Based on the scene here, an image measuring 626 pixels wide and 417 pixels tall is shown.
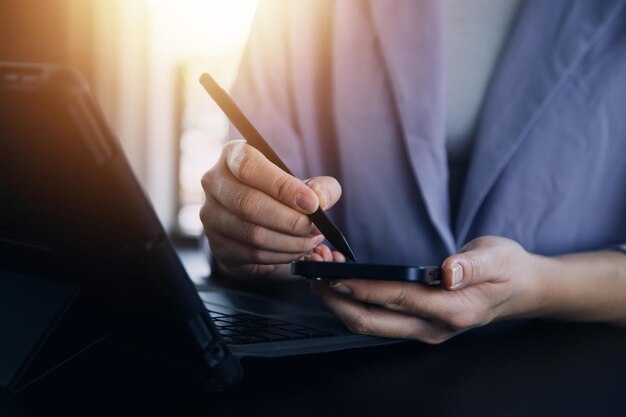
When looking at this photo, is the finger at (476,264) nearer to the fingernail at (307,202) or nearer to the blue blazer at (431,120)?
the fingernail at (307,202)

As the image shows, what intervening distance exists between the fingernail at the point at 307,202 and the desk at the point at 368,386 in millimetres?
114

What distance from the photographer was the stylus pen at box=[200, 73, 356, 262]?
18.6 inches

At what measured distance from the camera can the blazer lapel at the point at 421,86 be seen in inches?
29.0

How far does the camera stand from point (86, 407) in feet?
1.13

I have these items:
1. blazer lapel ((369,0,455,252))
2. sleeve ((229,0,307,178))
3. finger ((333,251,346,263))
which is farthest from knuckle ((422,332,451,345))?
sleeve ((229,0,307,178))

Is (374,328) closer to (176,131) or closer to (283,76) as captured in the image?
(283,76)

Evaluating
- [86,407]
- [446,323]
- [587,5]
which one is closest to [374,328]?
[446,323]

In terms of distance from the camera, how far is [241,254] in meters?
0.59

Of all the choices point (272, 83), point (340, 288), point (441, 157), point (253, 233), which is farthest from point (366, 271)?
point (272, 83)

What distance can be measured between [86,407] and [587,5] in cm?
65

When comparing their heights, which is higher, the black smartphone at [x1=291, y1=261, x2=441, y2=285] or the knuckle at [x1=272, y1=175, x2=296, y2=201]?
the knuckle at [x1=272, y1=175, x2=296, y2=201]

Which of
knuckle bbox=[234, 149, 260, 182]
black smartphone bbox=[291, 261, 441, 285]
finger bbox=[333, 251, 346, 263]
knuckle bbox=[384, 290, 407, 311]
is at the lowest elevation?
finger bbox=[333, 251, 346, 263]

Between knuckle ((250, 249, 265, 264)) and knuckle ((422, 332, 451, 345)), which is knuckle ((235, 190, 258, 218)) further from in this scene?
knuckle ((422, 332, 451, 345))

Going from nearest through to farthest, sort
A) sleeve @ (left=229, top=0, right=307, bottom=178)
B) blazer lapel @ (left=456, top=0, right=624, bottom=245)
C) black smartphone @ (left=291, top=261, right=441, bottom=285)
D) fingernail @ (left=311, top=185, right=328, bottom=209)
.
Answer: black smartphone @ (left=291, top=261, right=441, bottom=285)
fingernail @ (left=311, top=185, right=328, bottom=209)
blazer lapel @ (left=456, top=0, right=624, bottom=245)
sleeve @ (left=229, top=0, right=307, bottom=178)
